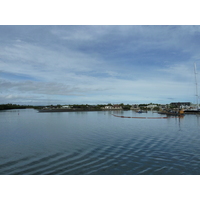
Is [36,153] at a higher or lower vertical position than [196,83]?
lower

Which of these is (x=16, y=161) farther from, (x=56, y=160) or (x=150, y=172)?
(x=150, y=172)

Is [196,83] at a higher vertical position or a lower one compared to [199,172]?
higher

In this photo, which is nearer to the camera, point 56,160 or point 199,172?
point 199,172

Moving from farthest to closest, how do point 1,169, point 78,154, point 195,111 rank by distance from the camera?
point 195,111, point 78,154, point 1,169

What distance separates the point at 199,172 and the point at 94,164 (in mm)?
7818

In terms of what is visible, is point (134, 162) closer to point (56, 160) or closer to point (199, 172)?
point (199, 172)

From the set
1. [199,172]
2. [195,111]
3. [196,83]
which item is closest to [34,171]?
[199,172]

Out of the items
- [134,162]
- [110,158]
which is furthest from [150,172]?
[110,158]

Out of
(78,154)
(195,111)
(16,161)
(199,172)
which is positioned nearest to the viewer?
(199,172)

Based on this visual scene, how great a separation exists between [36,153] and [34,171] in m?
5.87

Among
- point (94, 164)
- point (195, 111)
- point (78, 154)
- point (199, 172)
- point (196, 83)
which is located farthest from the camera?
point (195, 111)

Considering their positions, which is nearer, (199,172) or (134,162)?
(199,172)

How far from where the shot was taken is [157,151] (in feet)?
62.5

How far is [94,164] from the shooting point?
14.8 metres
